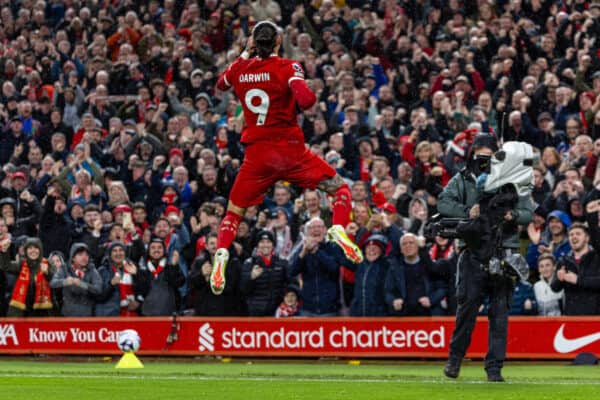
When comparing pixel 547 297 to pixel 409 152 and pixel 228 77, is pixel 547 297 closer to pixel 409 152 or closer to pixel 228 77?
pixel 409 152

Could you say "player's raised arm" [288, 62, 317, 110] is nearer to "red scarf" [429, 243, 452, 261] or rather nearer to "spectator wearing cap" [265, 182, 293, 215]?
"red scarf" [429, 243, 452, 261]

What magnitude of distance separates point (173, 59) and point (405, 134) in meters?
6.87

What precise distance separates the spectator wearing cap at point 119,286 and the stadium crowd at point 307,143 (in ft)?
0.11

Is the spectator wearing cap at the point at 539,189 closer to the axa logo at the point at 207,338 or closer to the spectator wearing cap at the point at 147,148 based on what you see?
the axa logo at the point at 207,338

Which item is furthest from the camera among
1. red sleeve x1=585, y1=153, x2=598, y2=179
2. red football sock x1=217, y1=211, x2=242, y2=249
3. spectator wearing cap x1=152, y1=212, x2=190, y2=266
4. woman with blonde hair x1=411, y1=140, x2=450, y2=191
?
spectator wearing cap x1=152, y1=212, x2=190, y2=266

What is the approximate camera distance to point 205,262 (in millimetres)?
18312

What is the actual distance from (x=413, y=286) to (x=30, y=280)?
5999 mm

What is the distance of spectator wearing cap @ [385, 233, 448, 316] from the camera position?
17.5 m


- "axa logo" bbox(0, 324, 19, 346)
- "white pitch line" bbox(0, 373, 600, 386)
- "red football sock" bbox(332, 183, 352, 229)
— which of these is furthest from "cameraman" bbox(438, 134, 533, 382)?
"axa logo" bbox(0, 324, 19, 346)

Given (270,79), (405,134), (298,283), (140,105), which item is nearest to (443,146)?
(405,134)

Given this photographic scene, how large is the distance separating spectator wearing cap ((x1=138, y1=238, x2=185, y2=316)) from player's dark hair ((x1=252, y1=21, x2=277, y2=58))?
665 cm

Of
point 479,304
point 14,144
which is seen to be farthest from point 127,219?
point 479,304

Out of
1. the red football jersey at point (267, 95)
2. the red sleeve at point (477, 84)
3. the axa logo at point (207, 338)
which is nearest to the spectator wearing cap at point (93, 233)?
the axa logo at point (207, 338)

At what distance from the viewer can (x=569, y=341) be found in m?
16.5
